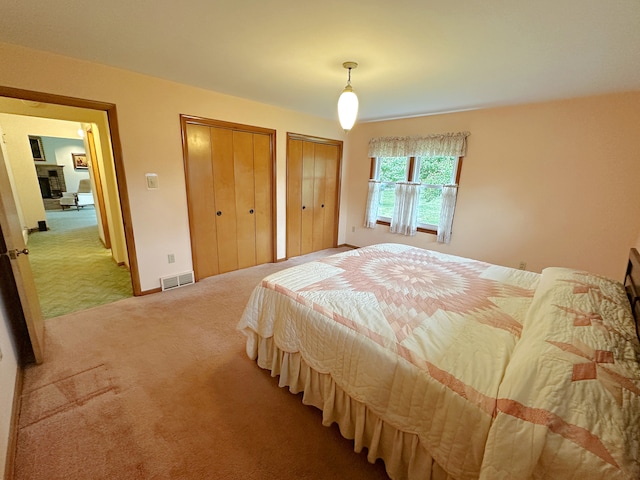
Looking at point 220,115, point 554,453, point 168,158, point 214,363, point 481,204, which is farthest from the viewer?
point 481,204

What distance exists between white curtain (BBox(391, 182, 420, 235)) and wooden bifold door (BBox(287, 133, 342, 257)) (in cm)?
114

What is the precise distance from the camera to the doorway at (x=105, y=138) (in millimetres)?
2242

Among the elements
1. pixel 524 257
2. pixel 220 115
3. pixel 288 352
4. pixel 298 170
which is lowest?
pixel 288 352

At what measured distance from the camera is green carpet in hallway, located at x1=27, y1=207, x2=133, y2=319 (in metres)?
2.80

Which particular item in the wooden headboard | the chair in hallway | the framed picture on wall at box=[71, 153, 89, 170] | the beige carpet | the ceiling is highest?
the ceiling

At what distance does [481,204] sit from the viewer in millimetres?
3451

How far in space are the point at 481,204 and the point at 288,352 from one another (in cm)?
318

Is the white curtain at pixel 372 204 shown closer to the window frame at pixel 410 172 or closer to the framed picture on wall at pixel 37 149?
the window frame at pixel 410 172

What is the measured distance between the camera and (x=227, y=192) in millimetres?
3420

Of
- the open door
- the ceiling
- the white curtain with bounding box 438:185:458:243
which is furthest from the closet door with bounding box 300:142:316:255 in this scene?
the open door

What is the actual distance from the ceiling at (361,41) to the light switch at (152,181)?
97 centimetres

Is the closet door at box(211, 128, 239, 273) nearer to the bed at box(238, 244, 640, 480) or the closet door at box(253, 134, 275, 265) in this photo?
the closet door at box(253, 134, 275, 265)

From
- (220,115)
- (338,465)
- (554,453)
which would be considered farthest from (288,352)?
(220,115)

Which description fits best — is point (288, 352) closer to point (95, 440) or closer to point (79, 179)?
point (95, 440)
